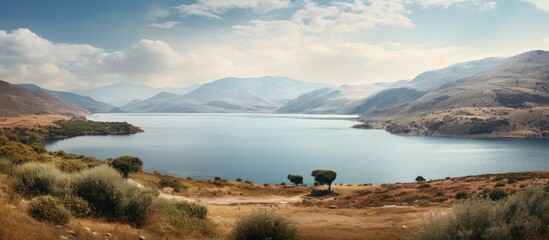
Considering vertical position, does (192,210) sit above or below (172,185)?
above

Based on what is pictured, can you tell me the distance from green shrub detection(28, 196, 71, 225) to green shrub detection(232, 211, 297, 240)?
8.96 metres

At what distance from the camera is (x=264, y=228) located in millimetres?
20391

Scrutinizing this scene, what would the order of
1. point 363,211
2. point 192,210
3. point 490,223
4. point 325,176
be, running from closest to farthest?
point 490,223 → point 192,210 → point 363,211 → point 325,176

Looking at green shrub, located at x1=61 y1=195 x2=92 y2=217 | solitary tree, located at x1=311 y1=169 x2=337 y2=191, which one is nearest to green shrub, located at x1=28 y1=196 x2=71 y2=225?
green shrub, located at x1=61 y1=195 x2=92 y2=217

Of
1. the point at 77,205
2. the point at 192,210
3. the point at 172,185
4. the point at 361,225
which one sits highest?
the point at 77,205

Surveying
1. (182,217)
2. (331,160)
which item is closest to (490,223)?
(182,217)

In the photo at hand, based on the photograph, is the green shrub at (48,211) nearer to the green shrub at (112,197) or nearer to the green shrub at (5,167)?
the green shrub at (112,197)

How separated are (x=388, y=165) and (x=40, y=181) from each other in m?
136

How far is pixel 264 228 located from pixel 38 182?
14.0 meters

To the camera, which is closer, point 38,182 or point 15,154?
point 38,182

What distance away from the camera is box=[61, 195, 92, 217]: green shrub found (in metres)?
19.4

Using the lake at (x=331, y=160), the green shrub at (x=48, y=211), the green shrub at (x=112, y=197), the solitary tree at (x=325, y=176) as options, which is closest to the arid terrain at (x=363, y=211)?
the green shrub at (x=112, y=197)

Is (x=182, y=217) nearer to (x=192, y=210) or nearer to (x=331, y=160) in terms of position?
(x=192, y=210)

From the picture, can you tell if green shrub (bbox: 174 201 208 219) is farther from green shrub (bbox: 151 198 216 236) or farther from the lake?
the lake
